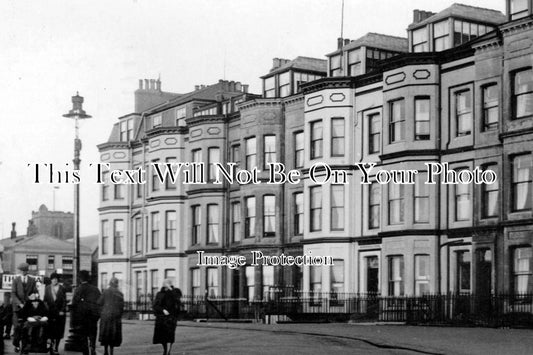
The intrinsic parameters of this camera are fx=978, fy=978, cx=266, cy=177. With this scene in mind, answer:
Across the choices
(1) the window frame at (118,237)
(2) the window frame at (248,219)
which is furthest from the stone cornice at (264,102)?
(1) the window frame at (118,237)

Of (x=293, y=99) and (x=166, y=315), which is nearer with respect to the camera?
(x=166, y=315)

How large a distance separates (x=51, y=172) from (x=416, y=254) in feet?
49.5

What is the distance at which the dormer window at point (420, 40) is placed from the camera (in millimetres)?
41938

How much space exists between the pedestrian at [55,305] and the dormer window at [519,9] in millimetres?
20790

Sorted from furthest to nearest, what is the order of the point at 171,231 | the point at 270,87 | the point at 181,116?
the point at 181,116 → the point at 171,231 → the point at 270,87

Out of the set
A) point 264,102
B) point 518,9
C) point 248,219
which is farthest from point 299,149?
point 518,9

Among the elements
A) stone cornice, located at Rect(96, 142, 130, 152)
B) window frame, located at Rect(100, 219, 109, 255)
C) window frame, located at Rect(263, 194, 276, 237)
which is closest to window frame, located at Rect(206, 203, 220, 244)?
window frame, located at Rect(263, 194, 276, 237)

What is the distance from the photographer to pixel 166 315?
2173 centimetres

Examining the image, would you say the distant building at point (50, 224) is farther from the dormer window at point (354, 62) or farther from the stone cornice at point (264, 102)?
the dormer window at point (354, 62)

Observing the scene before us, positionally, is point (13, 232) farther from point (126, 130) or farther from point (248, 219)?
point (248, 219)

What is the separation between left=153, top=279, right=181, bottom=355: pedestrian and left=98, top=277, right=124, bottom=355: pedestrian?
0.82 meters

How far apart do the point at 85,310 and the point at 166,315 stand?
178cm

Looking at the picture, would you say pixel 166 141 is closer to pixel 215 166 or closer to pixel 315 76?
pixel 215 166

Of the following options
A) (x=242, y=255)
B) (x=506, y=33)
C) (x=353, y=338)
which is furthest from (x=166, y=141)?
(x=353, y=338)
